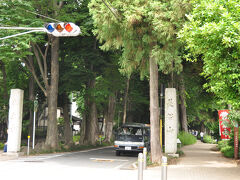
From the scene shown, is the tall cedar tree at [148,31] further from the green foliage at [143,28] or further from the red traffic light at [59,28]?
the red traffic light at [59,28]

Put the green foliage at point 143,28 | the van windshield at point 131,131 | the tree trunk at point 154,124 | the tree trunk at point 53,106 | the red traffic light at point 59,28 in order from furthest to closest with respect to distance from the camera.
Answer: the tree trunk at point 53,106 < the van windshield at point 131,131 < the tree trunk at point 154,124 < the green foliage at point 143,28 < the red traffic light at point 59,28

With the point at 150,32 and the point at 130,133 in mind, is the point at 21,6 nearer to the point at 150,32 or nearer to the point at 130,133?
the point at 150,32

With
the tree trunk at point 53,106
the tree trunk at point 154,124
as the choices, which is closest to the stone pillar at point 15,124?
the tree trunk at point 53,106

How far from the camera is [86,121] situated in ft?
103

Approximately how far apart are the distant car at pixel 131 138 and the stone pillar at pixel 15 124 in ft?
20.0

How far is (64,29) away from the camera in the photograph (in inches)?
461

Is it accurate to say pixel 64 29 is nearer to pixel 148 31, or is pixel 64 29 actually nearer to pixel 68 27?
pixel 68 27

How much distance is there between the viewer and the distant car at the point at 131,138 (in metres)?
21.8

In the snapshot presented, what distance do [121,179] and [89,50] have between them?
16625 millimetres

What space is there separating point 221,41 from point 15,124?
1453cm

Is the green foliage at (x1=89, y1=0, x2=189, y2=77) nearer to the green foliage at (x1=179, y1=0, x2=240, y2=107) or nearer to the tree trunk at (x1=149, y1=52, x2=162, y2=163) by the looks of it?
the tree trunk at (x1=149, y1=52, x2=162, y2=163)

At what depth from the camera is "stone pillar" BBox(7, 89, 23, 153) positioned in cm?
2046

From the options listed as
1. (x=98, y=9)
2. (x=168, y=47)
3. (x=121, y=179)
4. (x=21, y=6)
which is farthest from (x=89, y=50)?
(x=121, y=179)

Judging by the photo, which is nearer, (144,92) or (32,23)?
(32,23)
